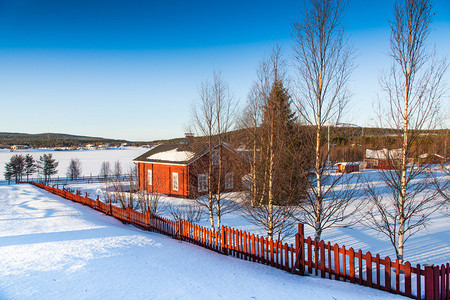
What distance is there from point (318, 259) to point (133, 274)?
509cm

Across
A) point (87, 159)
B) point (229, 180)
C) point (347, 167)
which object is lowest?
point (87, 159)

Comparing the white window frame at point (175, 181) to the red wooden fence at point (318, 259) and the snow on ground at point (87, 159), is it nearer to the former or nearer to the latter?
the red wooden fence at point (318, 259)

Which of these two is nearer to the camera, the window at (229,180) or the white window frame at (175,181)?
the window at (229,180)

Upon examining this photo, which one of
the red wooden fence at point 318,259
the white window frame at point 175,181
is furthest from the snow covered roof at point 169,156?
the red wooden fence at point 318,259

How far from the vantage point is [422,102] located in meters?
6.70

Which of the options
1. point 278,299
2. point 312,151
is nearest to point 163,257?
point 278,299

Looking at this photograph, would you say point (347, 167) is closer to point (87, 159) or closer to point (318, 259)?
point (318, 259)

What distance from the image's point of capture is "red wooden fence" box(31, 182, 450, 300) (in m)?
5.32

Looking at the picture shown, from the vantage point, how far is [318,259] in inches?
301

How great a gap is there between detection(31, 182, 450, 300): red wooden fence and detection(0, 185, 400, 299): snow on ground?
44 cm

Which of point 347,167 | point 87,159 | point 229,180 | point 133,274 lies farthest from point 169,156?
point 87,159

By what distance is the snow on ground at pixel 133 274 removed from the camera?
16.6ft

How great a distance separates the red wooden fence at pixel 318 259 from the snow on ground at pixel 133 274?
0.44 metres

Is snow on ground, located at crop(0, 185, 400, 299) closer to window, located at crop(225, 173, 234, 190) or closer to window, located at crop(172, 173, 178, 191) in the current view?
window, located at crop(225, 173, 234, 190)
